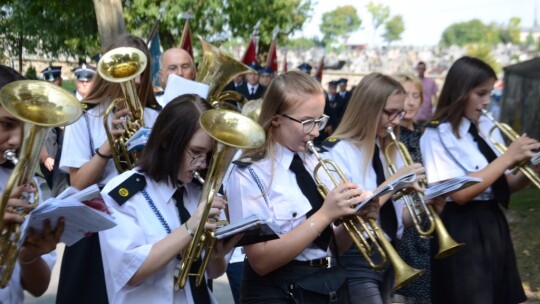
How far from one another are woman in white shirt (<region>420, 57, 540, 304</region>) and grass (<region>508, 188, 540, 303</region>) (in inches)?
79.4

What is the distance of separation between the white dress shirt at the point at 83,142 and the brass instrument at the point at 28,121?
1412mm

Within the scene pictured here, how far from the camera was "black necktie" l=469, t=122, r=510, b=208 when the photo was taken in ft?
15.3

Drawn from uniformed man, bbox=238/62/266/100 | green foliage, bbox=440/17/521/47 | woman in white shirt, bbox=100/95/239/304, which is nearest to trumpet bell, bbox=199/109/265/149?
woman in white shirt, bbox=100/95/239/304

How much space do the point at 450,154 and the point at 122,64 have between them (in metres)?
1.82

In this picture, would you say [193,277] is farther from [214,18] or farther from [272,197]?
[214,18]

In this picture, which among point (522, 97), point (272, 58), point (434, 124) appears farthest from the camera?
point (272, 58)

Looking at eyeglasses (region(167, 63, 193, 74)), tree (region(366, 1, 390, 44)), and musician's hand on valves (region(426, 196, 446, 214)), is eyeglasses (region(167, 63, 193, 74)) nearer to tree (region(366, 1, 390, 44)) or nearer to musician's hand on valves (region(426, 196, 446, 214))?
A: musician's hand on valves (region(426, 196, 446, 214))

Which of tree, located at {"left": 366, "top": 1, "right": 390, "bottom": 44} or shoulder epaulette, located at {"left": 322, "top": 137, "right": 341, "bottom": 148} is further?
tree, located at {"left": 366, "top": 1, "right": 390, "bottom": 44}

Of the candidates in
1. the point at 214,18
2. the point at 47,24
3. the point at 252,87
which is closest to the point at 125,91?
the point at 47,24

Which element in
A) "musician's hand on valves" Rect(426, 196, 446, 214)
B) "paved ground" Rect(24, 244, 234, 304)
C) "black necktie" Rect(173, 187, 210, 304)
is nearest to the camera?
"black necktie" Rect(173, 187, 210, 304)

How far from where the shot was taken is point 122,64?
440 centimetres

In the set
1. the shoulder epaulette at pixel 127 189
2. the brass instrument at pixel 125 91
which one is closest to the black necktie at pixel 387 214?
the brass instrument at pixel 125 91

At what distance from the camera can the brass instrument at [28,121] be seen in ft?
8.51

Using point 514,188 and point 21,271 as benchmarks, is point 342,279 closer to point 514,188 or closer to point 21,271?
point 21,271
